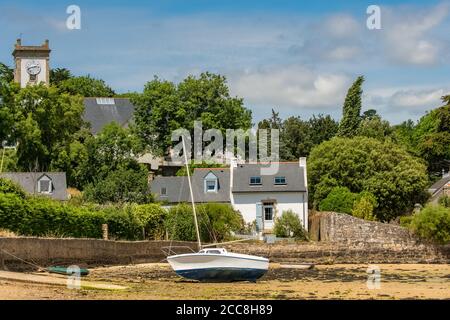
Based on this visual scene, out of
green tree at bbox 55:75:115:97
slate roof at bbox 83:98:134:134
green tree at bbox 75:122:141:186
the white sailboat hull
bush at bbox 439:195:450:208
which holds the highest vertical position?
green tree at bbox 55:75:115:97

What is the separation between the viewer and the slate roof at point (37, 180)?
230ft

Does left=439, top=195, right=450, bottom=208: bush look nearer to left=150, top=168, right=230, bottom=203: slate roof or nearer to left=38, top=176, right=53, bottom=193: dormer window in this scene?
left=150, top=168, right=230, bottom=203: slate roof

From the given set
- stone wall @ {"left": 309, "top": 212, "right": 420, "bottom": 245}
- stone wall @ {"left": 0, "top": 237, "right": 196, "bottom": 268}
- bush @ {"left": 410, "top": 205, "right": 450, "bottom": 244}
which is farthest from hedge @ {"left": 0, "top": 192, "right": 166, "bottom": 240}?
bush @ {"left": 410, "top": 205, "right": 450, "bottom": 244}

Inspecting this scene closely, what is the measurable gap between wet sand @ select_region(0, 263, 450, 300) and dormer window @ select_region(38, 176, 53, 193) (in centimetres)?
1791

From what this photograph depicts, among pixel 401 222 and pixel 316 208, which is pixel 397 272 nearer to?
pixel 401 222

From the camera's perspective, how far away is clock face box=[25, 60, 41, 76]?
105m

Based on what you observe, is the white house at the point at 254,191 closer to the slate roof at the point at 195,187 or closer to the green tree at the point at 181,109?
the slate roof at the point at 195,187

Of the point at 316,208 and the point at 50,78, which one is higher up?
the point at 50,78

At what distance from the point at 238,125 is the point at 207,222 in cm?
2830

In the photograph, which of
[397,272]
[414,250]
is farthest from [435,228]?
[397,272]

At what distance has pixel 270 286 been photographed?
41.4m

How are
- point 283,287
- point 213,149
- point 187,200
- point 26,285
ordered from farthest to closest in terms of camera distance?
point 213,149, point 187,200, point 283,287, point 26,285

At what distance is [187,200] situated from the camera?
72625mm

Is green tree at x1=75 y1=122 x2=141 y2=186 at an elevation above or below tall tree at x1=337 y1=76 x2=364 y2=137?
below
